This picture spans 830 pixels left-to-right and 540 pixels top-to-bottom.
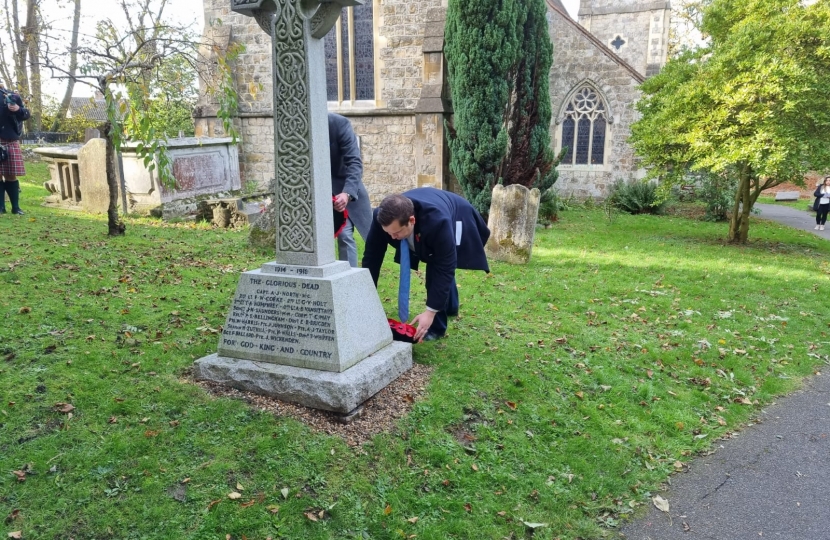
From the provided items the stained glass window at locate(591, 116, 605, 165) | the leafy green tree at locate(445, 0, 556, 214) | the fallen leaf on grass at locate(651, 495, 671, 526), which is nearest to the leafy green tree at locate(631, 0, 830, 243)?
the leafy green tree at locate(445, 0, 556, 214)

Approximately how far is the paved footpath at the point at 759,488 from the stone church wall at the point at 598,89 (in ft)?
51.5

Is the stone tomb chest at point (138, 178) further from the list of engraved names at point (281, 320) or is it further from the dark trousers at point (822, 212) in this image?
the dark trousers at point (822, 212)

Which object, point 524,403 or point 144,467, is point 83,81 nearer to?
point 144,467

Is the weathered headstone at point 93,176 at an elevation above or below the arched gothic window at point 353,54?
below

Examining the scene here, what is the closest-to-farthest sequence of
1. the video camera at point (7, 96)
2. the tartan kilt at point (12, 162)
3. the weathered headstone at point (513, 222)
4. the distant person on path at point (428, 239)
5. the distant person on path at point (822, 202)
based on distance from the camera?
the distant person on path at point (428, 239) < the weathered headstone at point (513, 222) < the video camera at point (7, 96) < the tartan kilt at point (12, 162) < the distant person on path at point (822, 202)

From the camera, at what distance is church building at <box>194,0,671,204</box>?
1541 centimetres

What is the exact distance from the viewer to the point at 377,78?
16.3 metres

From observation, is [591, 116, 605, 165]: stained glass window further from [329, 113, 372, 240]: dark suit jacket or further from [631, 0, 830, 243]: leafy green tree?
[329, 113, 372, 240]: dark suit jacket

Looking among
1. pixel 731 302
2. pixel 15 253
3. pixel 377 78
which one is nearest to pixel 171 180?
pixel 15 253

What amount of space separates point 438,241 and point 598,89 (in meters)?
17.3

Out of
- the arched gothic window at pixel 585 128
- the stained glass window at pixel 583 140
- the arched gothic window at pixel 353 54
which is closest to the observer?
the arched gothic window at pixel 353 54

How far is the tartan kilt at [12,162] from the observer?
30.2 ft

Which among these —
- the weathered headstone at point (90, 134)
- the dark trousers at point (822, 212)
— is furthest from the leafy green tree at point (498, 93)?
the weathered headstone at point (90, 134)

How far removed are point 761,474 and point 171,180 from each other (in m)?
6.38
